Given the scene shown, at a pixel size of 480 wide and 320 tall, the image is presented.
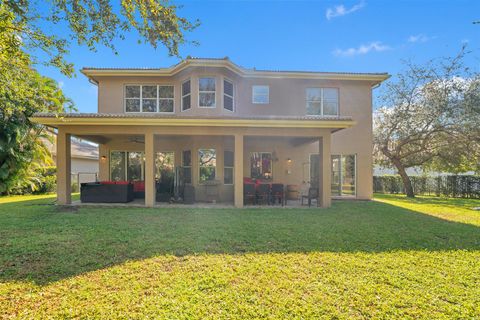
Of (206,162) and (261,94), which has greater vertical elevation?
(261,94)

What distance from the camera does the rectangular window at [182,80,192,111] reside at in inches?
486

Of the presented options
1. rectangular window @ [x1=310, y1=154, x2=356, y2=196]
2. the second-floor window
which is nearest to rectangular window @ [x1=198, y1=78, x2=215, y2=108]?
the second-floor window

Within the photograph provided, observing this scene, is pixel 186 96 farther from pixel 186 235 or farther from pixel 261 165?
pixel 186 235

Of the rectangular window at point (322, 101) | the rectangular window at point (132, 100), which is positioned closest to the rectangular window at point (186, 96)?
the rectangular window at point (132, 100)

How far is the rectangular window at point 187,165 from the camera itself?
12633mm

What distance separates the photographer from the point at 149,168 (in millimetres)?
9984

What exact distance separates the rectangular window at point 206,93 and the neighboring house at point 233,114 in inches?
2.0

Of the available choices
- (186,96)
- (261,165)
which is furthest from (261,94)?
(186,96)

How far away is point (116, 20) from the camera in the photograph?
4859 millimetres

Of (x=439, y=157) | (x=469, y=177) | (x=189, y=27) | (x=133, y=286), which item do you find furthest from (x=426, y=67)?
(x=133, y=286)

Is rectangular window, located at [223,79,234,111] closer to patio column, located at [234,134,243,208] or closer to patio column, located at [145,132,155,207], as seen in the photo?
patio column, located at [234,134,243,208]

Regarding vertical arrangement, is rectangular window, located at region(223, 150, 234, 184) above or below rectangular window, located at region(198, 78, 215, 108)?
below

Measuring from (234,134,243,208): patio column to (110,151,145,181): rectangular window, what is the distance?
22.0 ft

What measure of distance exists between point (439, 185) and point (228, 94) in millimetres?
17394
